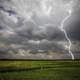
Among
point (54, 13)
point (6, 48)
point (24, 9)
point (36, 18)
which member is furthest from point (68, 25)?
point (6, 48)

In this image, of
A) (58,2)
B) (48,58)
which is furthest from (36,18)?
(48,58)

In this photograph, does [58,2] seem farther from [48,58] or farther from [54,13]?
[48,58]

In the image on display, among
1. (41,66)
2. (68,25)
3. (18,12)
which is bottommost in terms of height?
(41,66)

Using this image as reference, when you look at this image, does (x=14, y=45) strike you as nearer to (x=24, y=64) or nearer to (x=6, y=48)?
(x=6, y=48)

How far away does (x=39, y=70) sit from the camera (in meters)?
3.55

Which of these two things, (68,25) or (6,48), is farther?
(68,25)

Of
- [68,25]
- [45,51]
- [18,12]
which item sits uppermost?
[18,12]

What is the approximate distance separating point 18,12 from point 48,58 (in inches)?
37.5

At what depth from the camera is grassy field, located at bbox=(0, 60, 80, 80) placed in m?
3.46

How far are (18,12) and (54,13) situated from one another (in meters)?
0.64

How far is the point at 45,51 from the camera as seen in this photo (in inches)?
142

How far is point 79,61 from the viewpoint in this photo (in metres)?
3.71

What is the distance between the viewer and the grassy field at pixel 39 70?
→ 3.46m

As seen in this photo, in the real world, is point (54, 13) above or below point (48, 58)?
above
